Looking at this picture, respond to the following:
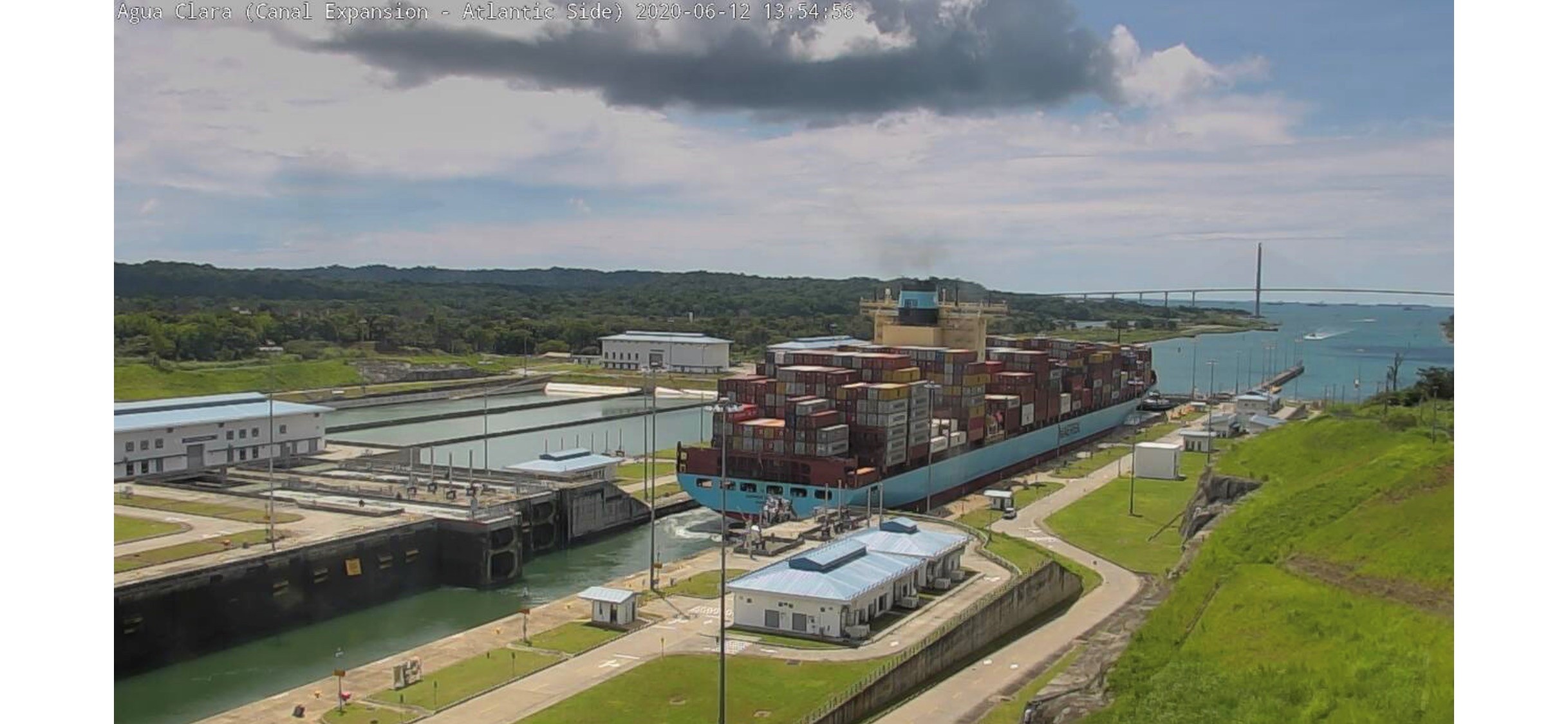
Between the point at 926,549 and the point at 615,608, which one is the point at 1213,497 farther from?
the point at 615,608

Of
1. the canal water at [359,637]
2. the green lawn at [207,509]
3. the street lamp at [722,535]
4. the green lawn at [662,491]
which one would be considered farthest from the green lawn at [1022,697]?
the green lawn at [207,509]

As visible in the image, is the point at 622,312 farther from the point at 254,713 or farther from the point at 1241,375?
the point at 254,713

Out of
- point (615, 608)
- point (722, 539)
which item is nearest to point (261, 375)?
point (615, 608)

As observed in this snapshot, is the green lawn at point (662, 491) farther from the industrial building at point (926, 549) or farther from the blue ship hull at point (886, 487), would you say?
the industrial building at point (926, 549)

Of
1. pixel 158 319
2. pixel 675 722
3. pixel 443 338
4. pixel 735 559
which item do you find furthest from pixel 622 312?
pixel 675 722

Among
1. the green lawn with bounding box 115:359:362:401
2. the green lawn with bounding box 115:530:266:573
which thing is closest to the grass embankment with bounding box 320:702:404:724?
the green lawn with bounding box 115:530:266:573

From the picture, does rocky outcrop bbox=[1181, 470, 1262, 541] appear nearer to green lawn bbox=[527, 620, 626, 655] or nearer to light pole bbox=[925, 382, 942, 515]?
light pole bbox=[925, 382, 942, 515]

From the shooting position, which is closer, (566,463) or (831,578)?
(831,578)
